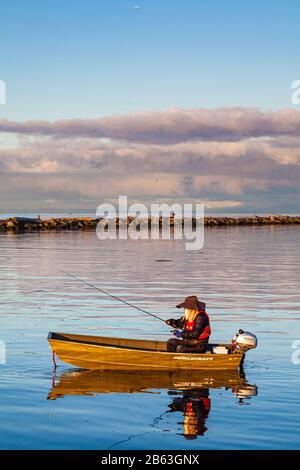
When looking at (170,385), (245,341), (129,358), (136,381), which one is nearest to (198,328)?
(245,341)

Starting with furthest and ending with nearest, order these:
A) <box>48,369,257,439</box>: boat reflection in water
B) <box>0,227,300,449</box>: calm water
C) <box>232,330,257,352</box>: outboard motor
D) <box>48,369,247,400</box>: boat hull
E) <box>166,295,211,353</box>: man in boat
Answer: <box>232,330,257,352</box>: outboard motor < <box>166,295,211,353</box>: man in boat < <box>48,369,247,400</box>: boat hull < <box>48,369,257,439</box>: boat reflection in water < <box>0,227,300,449</box>: calm water

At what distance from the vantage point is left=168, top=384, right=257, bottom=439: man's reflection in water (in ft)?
54.5

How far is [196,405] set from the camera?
18.7 m

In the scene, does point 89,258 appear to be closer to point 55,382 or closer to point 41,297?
point 41,297

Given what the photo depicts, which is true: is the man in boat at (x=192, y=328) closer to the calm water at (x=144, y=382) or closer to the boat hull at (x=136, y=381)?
the boat hull at (x=136, y=381)

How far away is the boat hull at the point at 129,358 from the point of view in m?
21.9

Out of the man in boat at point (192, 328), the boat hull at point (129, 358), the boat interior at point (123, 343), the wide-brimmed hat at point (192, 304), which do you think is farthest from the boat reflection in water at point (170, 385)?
the wide-brimmed hat at point (192, 304)

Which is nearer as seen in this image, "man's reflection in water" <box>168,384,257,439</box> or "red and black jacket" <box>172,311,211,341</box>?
"man's reflection in water" <box>168,384,257,439</box>

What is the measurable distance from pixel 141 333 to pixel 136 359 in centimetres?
691

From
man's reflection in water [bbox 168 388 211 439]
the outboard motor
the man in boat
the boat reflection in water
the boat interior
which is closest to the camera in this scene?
man's reflection in water [bbox 168 388 211 439]

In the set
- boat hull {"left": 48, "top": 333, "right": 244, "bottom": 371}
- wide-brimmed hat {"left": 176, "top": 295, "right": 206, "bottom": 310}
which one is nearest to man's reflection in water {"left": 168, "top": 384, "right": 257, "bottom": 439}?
boat hull {"left": 48, "top": 333, "right": 244, "bottom": 371}

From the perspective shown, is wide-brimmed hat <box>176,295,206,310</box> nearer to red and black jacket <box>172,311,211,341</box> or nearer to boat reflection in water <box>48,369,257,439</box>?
red and black jacket <box>172,311,211,341</box>

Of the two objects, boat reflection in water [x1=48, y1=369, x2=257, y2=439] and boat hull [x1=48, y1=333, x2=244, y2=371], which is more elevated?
boat hull [x1=48, y1=333, x2=244, y2=371]
